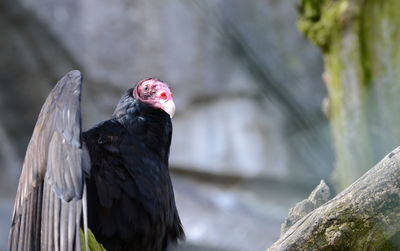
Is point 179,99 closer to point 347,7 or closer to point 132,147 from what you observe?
point 347,7

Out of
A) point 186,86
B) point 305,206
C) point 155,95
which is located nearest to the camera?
point 305,206

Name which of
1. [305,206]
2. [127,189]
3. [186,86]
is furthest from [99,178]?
[186,86]

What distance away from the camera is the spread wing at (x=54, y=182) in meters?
1.82

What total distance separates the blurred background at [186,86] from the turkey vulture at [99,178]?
10.2ft

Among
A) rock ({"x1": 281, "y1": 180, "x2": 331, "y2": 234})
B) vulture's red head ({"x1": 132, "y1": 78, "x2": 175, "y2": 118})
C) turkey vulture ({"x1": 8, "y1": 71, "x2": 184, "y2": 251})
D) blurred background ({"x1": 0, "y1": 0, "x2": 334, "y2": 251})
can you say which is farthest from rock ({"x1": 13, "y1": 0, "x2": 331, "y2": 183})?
rock ({"x1": 281, "y1": 180, "x2": 331, "y2": 234})

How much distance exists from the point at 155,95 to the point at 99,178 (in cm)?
55

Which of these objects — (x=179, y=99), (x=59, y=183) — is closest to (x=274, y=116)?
(x=179, y=99)

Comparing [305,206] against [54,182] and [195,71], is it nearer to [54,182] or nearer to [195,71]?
[54,182]

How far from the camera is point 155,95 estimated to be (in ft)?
8.18

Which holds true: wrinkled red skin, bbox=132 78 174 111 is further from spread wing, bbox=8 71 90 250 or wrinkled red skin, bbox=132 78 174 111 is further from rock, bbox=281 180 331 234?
rock, bbox=281 180 331 234

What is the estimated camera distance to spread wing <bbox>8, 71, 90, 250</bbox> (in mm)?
1822

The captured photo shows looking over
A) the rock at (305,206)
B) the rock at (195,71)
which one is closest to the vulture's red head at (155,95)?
the rock at (305,206)

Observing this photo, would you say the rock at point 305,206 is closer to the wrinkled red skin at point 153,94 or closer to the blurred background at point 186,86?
the wrinkled red skin at point 153,94

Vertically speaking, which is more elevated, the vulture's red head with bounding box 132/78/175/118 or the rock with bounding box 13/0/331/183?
the rock with bounding box 13/0/331/183
